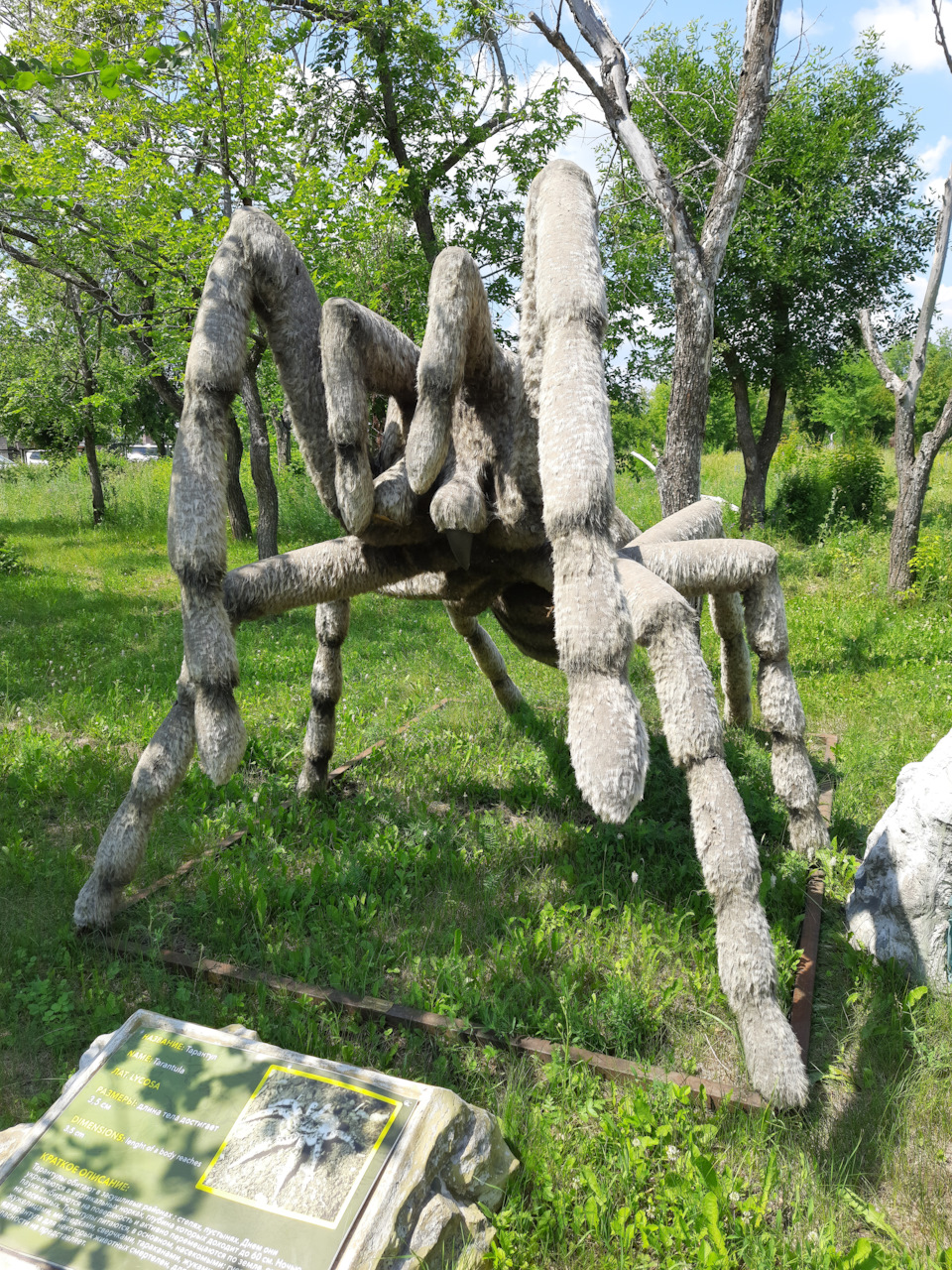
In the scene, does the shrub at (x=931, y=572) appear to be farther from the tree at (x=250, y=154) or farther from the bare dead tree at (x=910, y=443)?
the tree at (x=250, y=154)

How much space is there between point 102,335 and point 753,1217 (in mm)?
15605

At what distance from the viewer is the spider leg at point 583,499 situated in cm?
190

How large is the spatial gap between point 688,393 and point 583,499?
4.41m

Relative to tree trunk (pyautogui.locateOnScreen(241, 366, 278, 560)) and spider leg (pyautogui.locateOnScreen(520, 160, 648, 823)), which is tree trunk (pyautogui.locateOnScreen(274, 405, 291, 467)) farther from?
spider leg (pyautogui.locateOnScreen(520, 160, 648, 823))

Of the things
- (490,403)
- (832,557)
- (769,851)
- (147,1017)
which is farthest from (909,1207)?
(832,557)

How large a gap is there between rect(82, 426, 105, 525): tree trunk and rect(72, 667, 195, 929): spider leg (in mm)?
13530

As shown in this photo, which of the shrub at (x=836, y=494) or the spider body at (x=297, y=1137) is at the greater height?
the shrub at (x=836, y=494)

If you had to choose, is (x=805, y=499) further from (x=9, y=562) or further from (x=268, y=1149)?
(x=268, y=1149)

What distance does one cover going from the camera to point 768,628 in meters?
3.17

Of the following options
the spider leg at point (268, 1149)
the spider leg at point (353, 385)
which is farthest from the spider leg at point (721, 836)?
the spider leg at point (268, 1149)

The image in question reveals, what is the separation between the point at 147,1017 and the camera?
2.36m

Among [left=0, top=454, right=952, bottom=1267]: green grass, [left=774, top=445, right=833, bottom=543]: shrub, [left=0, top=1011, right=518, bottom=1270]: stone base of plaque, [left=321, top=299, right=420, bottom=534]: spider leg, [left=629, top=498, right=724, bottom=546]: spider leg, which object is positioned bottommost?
[left=0, top=454, right=952, bottom=1267]: green grass

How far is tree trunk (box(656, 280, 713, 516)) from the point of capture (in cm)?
605

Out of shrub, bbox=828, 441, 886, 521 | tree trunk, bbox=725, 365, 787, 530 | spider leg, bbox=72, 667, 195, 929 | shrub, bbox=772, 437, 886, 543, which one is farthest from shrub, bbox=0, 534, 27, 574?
shrub, bbox=828, 441, 886, 521
